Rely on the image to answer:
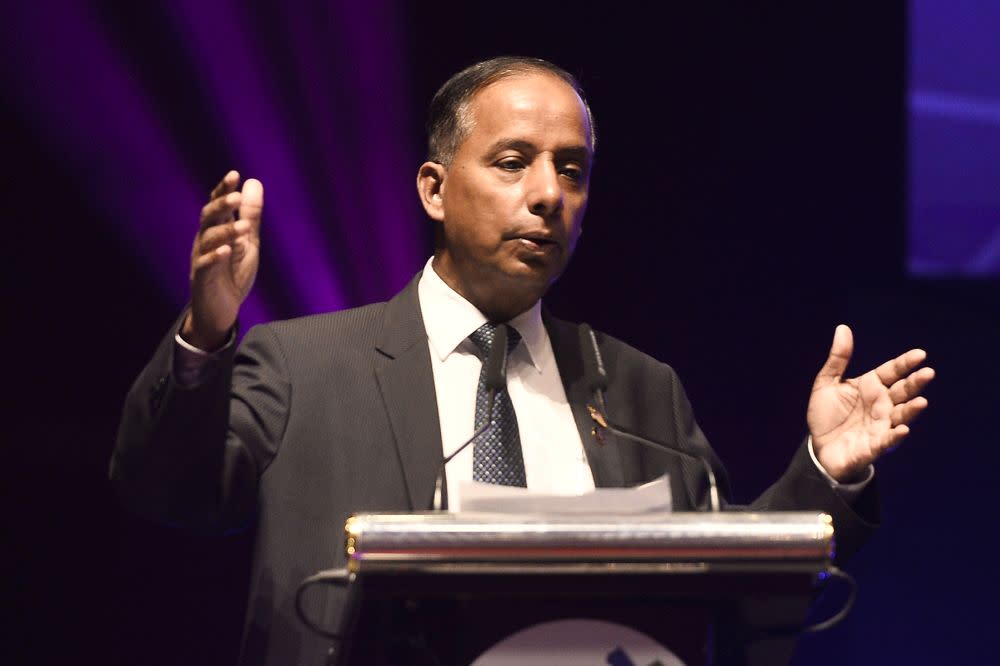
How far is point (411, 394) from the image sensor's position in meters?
A: 1.86

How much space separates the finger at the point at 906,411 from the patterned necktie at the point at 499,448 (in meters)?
Answer: 0.56

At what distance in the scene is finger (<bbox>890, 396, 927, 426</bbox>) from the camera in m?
1.66

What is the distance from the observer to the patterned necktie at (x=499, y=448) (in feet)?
5.94

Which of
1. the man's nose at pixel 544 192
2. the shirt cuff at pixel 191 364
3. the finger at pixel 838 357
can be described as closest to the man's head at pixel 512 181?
the man's nose at pixel 544 192

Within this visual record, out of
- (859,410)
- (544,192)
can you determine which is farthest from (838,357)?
(544,192)

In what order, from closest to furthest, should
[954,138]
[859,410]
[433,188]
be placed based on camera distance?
[859,410], [433,188], [954,138]

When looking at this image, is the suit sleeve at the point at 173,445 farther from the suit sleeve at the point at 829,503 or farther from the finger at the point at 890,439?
the finger at the point at 890,439

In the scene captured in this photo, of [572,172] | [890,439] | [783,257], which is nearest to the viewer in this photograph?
[890,439]

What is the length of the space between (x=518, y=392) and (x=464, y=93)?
0.58m

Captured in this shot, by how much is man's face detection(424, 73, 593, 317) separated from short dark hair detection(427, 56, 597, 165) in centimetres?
2

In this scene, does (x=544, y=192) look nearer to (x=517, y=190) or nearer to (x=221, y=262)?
(x=517, y=190)

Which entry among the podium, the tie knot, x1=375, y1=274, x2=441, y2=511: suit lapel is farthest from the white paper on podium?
the tie knot

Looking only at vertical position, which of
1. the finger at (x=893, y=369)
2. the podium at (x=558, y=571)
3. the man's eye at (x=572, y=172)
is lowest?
the podium at (x=558, y=571)

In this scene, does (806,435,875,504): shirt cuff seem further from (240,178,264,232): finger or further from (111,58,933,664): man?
(240,178,264,232): finger
